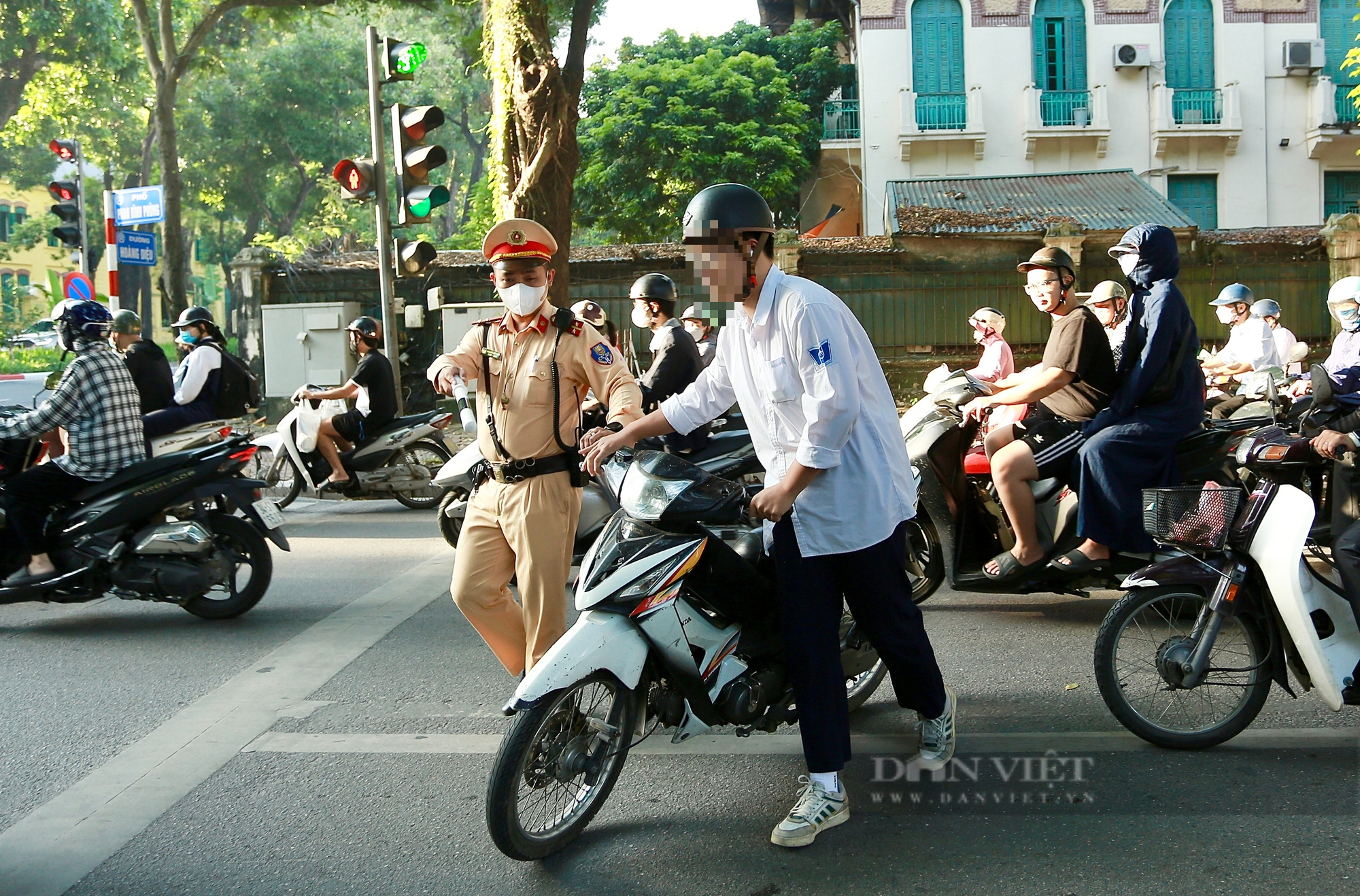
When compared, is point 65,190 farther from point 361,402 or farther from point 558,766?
point 558,766

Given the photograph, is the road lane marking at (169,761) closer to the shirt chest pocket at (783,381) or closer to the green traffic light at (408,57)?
the shirt chest pocket at (783,381)

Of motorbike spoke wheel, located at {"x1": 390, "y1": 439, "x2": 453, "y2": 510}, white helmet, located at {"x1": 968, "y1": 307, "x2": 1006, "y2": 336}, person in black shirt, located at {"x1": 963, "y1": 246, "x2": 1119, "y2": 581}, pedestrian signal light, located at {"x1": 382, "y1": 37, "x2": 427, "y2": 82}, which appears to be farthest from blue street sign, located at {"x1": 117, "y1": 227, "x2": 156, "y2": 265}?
person in black shirt, located at {"x1": 963, "y1": 246, "x2": 1119, "y2": 581}

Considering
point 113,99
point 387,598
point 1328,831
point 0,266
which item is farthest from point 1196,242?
point 0,266

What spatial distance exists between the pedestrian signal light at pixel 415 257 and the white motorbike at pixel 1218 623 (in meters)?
7.55

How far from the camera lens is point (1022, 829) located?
3289mm

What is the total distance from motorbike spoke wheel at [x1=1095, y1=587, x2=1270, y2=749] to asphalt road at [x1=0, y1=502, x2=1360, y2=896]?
100 mm

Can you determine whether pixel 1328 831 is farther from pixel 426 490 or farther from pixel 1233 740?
pixel 426 490

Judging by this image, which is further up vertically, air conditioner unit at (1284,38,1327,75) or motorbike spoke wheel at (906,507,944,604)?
air conditioner unit at (1284,38,1327,75)

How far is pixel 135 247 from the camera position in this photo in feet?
44.5

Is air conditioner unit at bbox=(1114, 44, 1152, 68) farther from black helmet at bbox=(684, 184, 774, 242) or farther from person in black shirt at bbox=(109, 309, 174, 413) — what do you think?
black helmet at bbox=(684, 184, 774, 242)

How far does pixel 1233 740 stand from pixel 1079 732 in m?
0.49

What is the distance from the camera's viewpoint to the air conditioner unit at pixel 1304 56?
22359mm

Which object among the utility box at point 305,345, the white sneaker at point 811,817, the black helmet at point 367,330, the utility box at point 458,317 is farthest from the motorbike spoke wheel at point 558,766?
the utility box at point 305,345

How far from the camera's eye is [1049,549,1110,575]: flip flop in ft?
16.5
